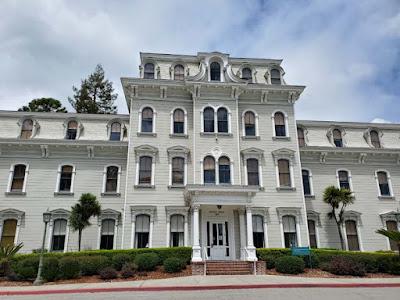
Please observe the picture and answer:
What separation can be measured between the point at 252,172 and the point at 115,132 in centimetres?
974

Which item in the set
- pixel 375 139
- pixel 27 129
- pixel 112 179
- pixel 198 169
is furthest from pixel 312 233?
pixel 27 129

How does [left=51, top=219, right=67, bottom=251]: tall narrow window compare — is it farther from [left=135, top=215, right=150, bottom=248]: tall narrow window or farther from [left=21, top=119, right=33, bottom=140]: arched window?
[left=21, top=119, right=33, bottom=140]: arched window

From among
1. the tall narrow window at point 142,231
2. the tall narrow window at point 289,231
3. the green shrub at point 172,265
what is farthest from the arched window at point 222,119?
the green shrub at point 172,265

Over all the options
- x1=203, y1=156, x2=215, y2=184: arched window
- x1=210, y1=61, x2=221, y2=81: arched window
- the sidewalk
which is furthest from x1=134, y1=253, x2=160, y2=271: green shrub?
x1=210, y1=61, x2=221, y2=81: arched window

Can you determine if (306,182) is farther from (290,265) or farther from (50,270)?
(50,270)

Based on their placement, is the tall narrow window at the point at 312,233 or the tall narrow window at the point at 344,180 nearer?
the tall narrow window at the point at 312,233

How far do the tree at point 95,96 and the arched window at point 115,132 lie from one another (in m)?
17.5

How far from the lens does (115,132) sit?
21984 millimetres

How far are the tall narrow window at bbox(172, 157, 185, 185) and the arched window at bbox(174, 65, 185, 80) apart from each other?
600cm

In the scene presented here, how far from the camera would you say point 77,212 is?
688 inches

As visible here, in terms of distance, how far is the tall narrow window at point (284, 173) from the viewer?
20.3 m

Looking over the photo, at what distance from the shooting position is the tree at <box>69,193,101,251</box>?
17.4 metres

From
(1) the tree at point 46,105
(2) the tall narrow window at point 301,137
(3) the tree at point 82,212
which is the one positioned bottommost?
(3) the tree at point 82,212

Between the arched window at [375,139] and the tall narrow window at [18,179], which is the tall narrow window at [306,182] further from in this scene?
the tall narrow window at [18,179]
